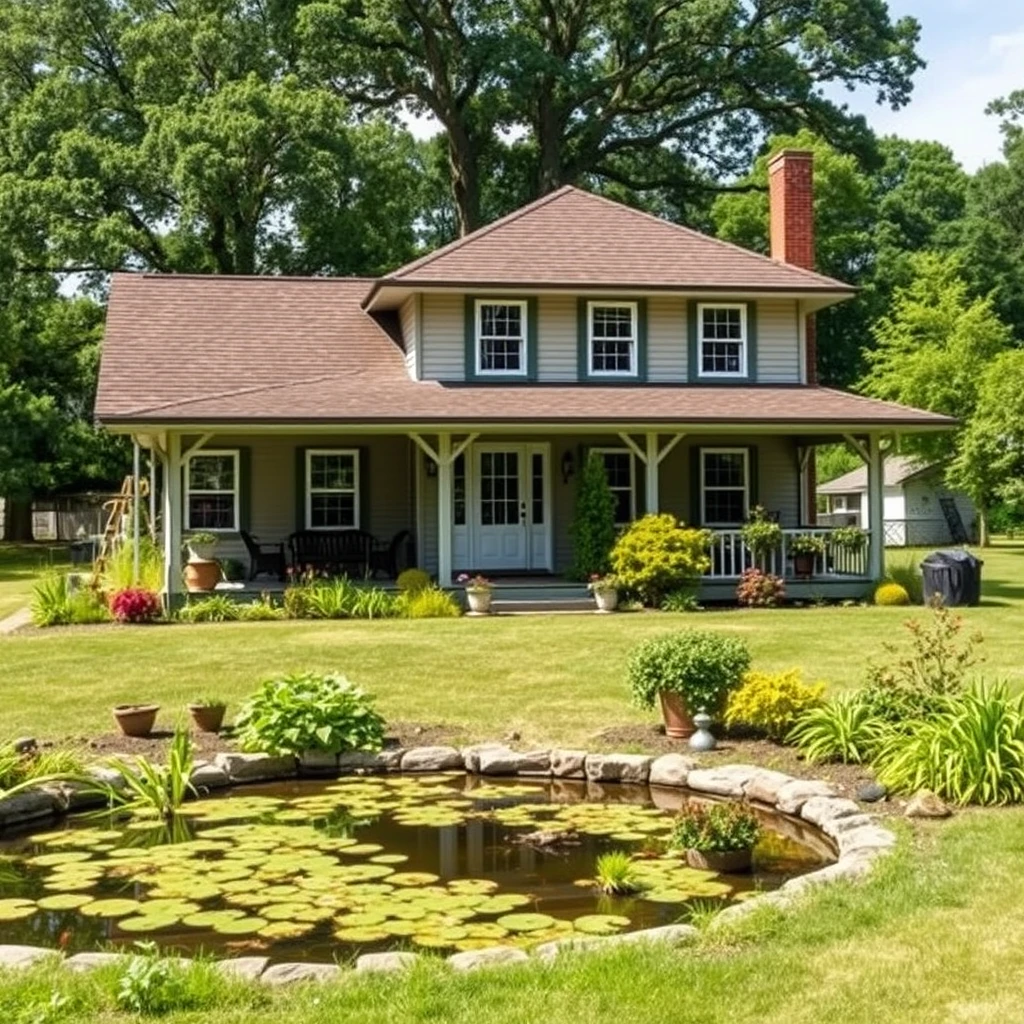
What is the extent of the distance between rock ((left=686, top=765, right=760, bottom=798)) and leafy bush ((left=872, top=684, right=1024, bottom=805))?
35.5 inches

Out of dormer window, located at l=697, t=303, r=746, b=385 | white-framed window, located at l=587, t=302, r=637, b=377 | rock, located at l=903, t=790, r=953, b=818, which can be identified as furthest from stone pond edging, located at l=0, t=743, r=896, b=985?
dormer window, located at l=697, t=303, r=746, b=385

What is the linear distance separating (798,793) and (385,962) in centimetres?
391

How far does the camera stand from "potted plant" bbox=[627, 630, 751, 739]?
34.0 feet

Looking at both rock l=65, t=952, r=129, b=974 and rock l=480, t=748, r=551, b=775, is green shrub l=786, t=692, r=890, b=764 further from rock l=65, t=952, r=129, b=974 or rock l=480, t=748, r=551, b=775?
rock l=65, t=952, r=129, b=974

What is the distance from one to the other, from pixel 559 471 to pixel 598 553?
7.56ft

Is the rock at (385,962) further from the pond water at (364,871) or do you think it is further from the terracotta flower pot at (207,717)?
the terracotta flower pot at (207,717)

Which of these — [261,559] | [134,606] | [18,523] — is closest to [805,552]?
[261,559]

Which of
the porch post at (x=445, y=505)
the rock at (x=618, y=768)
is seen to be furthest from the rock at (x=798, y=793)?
the porch post at (x=445, y=505)

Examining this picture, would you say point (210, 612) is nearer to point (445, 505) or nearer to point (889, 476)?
point (445, 505)

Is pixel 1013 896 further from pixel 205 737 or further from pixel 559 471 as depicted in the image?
pixel 559 471

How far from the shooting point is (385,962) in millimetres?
5438

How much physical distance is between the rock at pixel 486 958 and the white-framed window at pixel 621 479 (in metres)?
17.9

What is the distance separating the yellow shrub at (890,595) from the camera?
21.3m

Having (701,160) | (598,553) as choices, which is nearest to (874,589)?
(598,553)
